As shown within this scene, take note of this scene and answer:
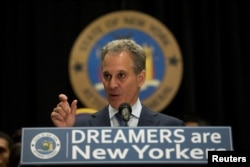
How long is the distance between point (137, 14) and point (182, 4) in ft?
0.87

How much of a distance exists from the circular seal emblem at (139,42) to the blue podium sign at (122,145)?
146cm

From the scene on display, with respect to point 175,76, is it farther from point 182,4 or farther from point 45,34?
point 45,34

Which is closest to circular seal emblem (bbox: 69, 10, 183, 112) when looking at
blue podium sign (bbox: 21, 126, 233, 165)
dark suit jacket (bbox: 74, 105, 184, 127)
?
dark suit jacket (bbox: 74, 105, 184, 127)

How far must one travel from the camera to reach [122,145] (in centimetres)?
96

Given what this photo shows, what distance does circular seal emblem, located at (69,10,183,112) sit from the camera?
2.48 metres

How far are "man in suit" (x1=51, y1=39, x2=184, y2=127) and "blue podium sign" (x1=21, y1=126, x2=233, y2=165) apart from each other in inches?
4.2

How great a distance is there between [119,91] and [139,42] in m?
1.38

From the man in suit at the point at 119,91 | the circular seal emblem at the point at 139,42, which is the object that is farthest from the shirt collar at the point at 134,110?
the circular seal emblem at the point at 139,42

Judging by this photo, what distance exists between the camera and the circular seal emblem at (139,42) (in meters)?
2.48

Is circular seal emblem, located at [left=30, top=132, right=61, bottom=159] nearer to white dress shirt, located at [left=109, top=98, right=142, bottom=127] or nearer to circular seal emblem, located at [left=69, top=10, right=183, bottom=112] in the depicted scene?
white dress shirt, located at [left=109, top=98, right=142, bottom=127]

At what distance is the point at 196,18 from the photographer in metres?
2.66

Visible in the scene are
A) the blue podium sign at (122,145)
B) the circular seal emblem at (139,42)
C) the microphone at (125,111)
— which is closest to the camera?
the blue podium sign at (122,145)

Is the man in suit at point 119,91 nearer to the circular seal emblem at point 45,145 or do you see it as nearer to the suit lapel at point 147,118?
the suit lapel at point 147,118

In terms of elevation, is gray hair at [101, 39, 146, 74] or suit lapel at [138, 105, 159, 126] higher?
gray hair at [101, 39, 146, 74]
